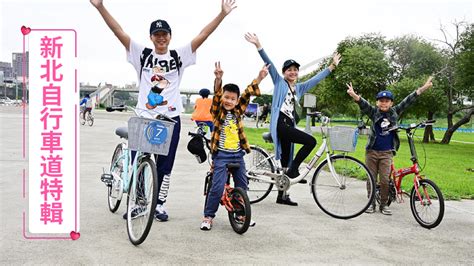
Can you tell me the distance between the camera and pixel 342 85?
3303cm

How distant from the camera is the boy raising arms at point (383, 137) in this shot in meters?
5.95

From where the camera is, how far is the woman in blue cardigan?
5941mm

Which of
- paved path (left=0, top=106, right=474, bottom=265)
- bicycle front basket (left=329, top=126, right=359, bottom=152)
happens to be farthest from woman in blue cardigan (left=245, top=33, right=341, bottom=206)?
paved path (left=0, top=106, right=474, bottom=265)

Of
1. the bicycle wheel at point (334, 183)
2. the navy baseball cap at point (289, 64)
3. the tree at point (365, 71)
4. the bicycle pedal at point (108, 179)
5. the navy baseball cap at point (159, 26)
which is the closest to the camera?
the navy baseball cap at point (159, 26)

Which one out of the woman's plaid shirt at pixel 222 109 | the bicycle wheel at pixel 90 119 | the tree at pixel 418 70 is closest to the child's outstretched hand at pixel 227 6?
the woman's plaid shirt at pixel 222 109

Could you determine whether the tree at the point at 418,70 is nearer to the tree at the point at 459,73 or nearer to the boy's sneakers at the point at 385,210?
the tree at the point at 459,73

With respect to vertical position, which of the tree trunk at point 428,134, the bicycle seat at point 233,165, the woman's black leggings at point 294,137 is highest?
the woman's black leggings at point 294,137

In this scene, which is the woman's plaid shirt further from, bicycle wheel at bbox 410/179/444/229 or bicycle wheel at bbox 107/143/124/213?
bicycle wheel at bbox 410/179/444/229

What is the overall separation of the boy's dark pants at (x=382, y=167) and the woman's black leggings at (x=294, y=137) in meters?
0.84

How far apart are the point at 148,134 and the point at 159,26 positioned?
1298mm

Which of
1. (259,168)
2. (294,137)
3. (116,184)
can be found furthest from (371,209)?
(116,184)

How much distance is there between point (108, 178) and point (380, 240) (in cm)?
312

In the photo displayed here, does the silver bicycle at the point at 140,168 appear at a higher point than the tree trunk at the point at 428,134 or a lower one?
higher

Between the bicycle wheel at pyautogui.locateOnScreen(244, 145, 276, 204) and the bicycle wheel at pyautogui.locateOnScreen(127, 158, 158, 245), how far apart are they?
187 centimetres
